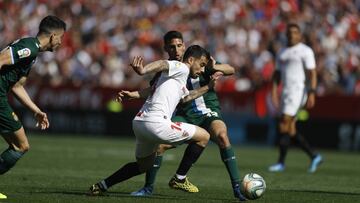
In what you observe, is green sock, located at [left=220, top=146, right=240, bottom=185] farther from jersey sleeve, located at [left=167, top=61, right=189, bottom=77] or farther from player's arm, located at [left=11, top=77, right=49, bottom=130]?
player's arm, located at [left=11, top=77, right=49, bottom=130]

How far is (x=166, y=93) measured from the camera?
10.5 metres

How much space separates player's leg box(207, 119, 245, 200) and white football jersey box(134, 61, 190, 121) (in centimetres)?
106

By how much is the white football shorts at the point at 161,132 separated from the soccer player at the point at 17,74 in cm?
119

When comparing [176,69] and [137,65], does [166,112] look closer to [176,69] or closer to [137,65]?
[176,69]

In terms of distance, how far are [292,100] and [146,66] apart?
733cm

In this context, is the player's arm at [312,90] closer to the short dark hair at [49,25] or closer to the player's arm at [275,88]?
→ the player's arm at [275,88]

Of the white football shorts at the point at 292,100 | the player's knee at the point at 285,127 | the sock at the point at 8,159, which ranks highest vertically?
the sock at the point at 8,159

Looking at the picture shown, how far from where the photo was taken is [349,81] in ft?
80.8

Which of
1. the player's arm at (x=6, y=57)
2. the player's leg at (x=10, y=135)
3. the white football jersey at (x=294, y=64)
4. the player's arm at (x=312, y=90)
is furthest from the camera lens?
the white football jersey at (x=294, y=64)

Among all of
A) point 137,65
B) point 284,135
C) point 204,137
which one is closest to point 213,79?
point 204,137

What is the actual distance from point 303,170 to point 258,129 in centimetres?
758

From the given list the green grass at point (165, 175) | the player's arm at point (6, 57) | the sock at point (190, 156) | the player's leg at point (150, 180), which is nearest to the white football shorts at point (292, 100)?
the green grass at point (165, 175)

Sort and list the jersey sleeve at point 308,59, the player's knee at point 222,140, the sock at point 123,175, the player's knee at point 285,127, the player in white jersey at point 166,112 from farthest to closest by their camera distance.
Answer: the player's knee at point 285,127
the jersey sleeve at point 308,59
the player's knee at point 222,140
the sock at point 123,175
the player in white jersey at point 166,112

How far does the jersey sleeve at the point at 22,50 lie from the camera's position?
1035cm
